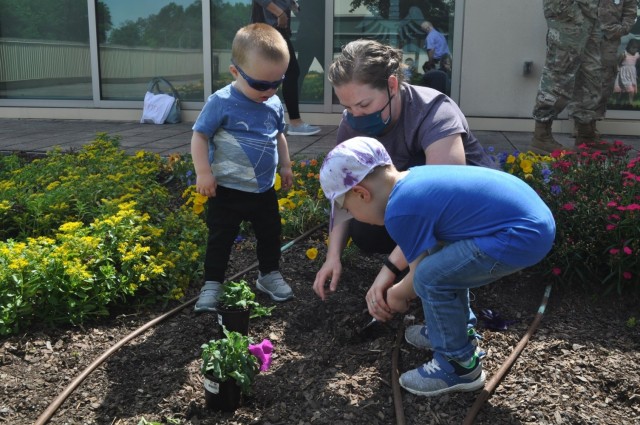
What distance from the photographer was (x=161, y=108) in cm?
885

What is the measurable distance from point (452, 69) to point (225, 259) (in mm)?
5795

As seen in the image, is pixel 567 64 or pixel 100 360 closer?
pixel 100 360

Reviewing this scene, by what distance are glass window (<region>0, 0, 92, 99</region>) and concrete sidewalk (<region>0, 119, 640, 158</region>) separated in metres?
1.00

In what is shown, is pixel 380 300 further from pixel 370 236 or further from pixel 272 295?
pixel 272 295

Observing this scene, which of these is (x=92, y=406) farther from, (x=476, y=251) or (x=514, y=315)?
(x=514, y=315)

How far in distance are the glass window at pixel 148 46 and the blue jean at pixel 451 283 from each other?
7.42m

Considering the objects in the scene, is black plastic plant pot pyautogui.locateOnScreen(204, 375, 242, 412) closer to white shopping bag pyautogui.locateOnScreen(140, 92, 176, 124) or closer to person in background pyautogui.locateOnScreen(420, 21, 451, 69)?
person in background pyautogui.locateOnScreen(420, 21, 451, 69)

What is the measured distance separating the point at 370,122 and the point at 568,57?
390cm

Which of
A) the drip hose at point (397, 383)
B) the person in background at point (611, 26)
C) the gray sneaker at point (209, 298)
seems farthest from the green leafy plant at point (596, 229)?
the person in background at point (611, 26)

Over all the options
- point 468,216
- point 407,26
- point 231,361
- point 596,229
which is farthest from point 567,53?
point 231,361

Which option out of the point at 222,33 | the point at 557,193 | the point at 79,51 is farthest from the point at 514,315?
the point at 79,51

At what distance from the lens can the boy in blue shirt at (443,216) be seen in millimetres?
2174

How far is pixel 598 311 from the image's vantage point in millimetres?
3217

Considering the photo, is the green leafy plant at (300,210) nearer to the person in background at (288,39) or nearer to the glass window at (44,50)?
the person in background at (288,39)
